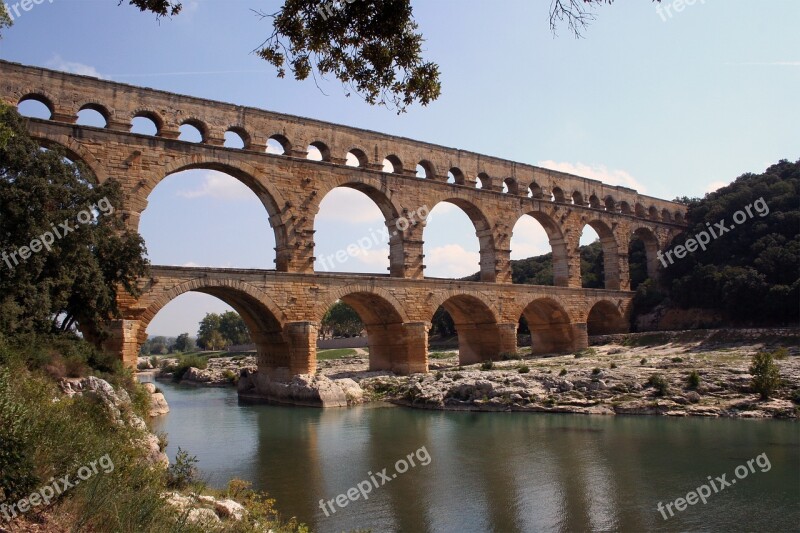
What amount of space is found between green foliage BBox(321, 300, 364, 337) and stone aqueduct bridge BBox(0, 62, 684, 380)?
31.3 meters

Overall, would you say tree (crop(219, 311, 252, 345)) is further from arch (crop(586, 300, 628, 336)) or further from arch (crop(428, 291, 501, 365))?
arch (crop(428, 291, 501, 365))

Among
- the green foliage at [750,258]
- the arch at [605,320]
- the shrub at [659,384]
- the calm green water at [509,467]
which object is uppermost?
the green foliage at [750,258]

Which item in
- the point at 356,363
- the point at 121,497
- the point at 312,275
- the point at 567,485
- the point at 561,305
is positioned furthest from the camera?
the point at 356,363

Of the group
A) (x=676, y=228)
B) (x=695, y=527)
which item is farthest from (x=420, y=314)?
(x=676, y=228)

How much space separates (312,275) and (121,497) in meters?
16.7

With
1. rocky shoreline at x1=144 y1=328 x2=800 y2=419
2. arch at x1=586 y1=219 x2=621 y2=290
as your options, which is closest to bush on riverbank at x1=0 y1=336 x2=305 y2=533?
rocky shoreline at x1=144 y1=328 x2=800 y2=419

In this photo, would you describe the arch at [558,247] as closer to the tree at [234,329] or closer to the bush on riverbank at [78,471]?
the bush on riverbank at [78,471]

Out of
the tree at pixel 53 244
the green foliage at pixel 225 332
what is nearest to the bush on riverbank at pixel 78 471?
the tree at pixel 53 244

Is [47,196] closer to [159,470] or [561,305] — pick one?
[159,470]

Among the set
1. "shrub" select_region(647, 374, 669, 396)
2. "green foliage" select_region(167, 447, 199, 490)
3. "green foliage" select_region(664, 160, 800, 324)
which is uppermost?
"green foliage" select_region(664, 160, 800, 324)

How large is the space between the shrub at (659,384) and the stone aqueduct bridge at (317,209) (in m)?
8.70

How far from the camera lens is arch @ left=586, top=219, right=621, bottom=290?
34.3 meters

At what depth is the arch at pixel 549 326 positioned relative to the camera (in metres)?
30.2

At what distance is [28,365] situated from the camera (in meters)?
10.5
